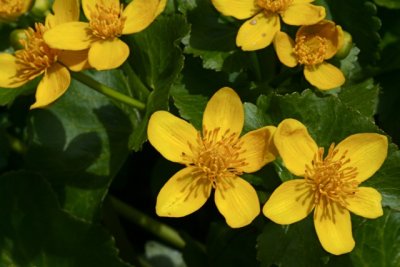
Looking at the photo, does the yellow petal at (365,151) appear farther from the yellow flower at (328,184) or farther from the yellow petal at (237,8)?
the yellow petal at (237,8)

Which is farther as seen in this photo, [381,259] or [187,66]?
[187,66]

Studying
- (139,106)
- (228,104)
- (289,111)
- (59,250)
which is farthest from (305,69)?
(59,250)

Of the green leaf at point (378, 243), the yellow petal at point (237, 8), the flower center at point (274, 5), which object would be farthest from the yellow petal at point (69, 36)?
the green leaf at point (378, 243)

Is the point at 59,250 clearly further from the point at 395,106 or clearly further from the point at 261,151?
the point at 395,106

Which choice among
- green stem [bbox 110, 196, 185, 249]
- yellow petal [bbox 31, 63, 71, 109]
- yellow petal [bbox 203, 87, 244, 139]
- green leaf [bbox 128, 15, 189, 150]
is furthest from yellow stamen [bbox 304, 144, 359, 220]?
green stem [bbox 110, 196, 185, 249]

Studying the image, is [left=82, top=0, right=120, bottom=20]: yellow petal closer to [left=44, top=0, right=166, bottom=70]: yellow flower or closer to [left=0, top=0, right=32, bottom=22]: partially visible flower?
[left=44, top=0, right=166, bottom=70]: yellow flower

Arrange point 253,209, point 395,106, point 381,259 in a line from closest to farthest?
point 253,209, point 381,259, point 395,106

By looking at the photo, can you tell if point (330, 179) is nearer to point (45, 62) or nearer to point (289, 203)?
point (289, 203)
